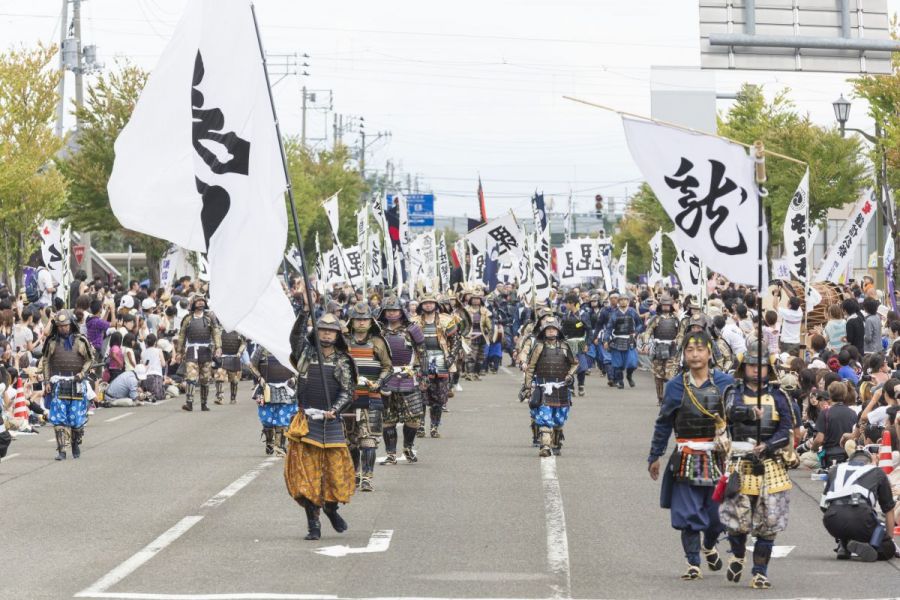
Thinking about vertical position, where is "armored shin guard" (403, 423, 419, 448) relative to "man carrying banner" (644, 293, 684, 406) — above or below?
below

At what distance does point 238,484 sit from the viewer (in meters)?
16.2

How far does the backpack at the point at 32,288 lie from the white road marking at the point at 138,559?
18.1m

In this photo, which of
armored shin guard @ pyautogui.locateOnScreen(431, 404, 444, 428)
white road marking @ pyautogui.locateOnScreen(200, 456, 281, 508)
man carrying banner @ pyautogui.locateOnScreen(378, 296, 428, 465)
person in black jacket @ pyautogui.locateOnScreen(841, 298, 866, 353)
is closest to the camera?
white road marking @ pyautogui.locateOnScreen(200, 456, 281, 508)

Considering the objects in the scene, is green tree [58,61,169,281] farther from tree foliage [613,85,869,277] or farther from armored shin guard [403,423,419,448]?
armored shin guard [403,423,419,448]

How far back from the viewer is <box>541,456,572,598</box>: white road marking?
34.9 feet

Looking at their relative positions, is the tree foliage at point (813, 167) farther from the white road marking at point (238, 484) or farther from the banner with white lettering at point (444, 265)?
the white road marking at point (238, 484)

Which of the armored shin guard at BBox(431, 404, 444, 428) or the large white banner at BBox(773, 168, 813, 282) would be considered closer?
the armored shin guard at BBox(431, 404, 444, 428)

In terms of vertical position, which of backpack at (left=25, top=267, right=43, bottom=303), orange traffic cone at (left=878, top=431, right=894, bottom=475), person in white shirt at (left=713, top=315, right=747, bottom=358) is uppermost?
backpack at (left=25, top=267, right=43, bottom=303)

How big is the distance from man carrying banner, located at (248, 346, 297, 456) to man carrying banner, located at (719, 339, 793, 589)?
8826 mm

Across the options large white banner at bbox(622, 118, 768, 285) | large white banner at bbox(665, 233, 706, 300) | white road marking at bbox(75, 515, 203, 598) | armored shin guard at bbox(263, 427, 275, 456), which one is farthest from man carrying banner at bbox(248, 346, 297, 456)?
large white banner at bbox(665, 233, 706, 300)

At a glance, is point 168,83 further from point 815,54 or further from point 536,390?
point 815,54

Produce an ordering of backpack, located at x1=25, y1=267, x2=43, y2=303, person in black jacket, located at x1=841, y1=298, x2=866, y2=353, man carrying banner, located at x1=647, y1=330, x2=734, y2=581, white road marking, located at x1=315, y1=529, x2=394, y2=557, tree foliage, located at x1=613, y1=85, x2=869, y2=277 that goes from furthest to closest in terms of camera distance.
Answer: tree foliage, located at x1=613, y1=85, x2=869, y2=277, backpack, located at x1=25, y1=267, x2=43, y2=303, person in black jacket, located at x1=841, y1=298, x2=866, y2=353, white road marking, located at x1=315, y1=529, x2=394, y2=557, man carrying banner, located at x1=647, y1=330, x2=734, y2=581

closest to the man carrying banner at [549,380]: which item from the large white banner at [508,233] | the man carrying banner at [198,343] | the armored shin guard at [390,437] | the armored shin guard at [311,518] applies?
the armored shin guard at [390,437]

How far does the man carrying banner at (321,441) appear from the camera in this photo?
12.6 meters
